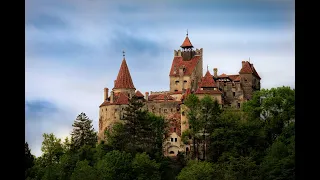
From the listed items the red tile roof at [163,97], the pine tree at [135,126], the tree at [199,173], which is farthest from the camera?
A: the red tile roof at [163,97]

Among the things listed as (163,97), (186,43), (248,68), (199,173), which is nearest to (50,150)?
(199,173)

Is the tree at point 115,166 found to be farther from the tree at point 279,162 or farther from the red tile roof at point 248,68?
the red tile roof at point 248,68

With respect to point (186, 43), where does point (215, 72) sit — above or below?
below

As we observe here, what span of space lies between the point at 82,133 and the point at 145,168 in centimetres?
1033

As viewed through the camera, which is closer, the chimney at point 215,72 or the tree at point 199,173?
the tree at point 199,173

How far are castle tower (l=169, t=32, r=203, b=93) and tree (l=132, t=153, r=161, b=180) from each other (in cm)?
1752

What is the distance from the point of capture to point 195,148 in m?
48.5

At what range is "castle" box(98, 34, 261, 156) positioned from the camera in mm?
53531

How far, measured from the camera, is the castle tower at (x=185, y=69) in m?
60.2

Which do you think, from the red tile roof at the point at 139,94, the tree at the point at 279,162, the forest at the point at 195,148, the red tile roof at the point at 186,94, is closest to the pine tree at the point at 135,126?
the forest at the point at 195,148

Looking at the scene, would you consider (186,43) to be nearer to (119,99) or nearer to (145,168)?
(119,99)

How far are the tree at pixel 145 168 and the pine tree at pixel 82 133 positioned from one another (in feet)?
28.6
